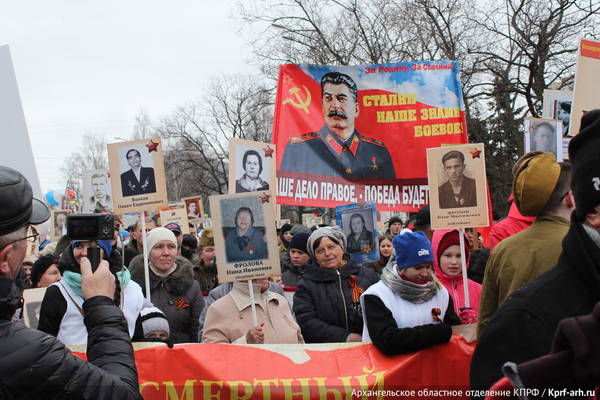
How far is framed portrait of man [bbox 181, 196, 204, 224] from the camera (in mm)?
12641

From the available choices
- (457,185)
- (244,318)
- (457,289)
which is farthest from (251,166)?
(457,289)

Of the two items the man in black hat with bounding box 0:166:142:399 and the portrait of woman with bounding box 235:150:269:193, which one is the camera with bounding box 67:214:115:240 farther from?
the portrait of woman with bounding box 235:150:269:193

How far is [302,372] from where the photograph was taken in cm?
343

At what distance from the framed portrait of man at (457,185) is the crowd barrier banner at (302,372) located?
1241 millimetres

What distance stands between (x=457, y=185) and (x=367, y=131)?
2261mm

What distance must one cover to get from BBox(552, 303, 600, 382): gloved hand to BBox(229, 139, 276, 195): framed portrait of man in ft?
15.5

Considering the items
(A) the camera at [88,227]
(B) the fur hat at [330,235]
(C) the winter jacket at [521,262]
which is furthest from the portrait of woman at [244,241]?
(C) the winter jacket at [521,262]

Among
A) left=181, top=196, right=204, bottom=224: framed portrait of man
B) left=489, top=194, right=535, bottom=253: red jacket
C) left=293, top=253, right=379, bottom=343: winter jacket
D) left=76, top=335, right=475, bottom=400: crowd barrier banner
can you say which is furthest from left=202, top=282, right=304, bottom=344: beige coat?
left=181, top=196, right=204, bottom=224: framed portrait of man

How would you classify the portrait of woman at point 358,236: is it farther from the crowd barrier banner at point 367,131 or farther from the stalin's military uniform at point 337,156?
the stalin's military uniform at point 337,156

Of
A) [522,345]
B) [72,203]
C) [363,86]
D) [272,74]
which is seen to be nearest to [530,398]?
[522,345]

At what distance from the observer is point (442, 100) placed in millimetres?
6699

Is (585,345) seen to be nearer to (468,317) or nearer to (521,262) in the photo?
(521,262)

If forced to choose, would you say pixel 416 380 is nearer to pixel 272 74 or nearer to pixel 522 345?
pixel 522 345

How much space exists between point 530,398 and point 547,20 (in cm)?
1797
